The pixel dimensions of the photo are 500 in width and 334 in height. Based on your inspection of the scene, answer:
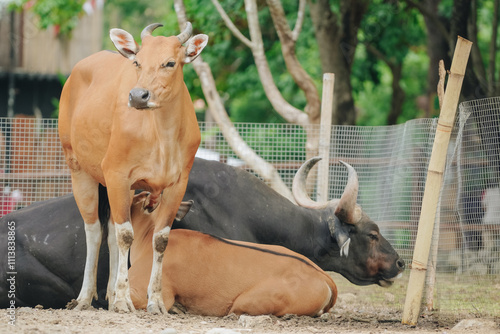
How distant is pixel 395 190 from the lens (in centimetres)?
776

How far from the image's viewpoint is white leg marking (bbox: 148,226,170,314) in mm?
5312

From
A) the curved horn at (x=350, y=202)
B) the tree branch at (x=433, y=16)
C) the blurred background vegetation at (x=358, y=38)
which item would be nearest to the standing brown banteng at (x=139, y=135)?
the curved horn at (x=350, y=202)

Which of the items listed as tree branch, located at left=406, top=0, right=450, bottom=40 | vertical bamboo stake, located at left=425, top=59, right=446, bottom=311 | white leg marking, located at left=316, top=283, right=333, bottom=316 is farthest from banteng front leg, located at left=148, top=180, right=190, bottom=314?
tree branch, located at left=406, top=0, right=450, bottom=40

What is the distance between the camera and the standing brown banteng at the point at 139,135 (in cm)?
507

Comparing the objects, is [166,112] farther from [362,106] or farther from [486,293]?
[362,106]

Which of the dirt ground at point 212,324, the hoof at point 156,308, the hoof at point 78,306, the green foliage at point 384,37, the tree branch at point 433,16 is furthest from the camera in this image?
the green foliage at point 384,37

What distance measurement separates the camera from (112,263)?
5875 millimetres

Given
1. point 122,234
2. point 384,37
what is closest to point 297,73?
point 384,37

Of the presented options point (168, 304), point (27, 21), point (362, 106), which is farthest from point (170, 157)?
point (362, 106)

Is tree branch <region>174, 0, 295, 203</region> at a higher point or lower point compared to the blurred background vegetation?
lower

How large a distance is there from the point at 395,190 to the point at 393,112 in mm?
9106

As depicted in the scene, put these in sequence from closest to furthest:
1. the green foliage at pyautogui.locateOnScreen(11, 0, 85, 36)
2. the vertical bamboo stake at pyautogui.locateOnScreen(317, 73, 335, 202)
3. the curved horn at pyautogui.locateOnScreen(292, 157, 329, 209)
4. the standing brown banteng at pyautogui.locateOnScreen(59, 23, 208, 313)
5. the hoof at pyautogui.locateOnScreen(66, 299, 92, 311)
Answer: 1. the standing brown banteng at pyautogui.locateOnScreen(59, 23, 208, 313)
2. the hoof at pyautogui.locateOnScreen(66, 299, 92, 311)
3. the curved horn at pyautogui.locateOnScreen(292, 157, 329, 209)
4. the vertical bamboo stake at pyautogui.locateOnScreen(317, 73, 335, 202)
5. the green foliage at pyautogui.locateOnScreen(11, 0, 85, 36)

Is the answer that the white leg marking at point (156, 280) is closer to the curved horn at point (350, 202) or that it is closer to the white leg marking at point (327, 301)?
the white leg marking at point (327, 301)

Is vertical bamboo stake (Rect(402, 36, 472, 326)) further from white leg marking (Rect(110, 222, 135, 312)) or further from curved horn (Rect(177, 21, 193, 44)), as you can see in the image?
white leg marking (Rect(110, 222, 135, 312))
